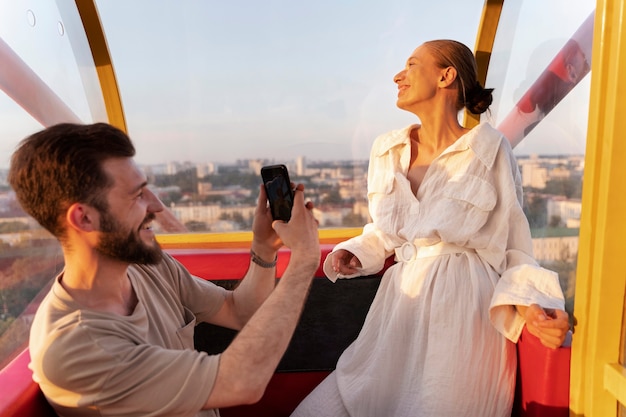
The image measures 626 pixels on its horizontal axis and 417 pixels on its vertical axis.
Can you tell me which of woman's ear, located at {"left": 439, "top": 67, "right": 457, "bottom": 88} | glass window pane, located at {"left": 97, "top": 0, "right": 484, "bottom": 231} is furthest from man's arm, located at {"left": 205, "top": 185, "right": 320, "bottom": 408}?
glass window pane, located at {"left": 97, "top": 0, "right": 484, "bottom": 231}

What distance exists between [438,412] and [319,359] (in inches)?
33.6

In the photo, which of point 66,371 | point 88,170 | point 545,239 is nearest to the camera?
point 66,371

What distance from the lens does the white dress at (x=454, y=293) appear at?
1670mm

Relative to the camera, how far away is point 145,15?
300 centimetres

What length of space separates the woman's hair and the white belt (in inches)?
20.3

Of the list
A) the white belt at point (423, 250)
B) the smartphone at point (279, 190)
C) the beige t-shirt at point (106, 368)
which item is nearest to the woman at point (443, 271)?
the white belt at point (423, 250)

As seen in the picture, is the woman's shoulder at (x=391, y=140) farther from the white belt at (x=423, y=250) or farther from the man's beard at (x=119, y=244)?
the man's beard at (x=119, y=244)

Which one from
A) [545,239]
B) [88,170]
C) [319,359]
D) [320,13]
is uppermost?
[320,13]

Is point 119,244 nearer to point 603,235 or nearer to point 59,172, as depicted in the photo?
point 59,172

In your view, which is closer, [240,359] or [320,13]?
[240,359]

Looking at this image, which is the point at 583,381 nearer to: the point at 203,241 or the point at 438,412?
the point at 438,412

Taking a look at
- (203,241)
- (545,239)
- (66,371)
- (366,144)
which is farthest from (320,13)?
(66,371)

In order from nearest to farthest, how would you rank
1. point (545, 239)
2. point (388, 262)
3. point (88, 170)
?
point (88, 170) → point (545, 239) → point (388, 262)

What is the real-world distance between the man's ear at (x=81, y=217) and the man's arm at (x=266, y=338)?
1.45 ft
